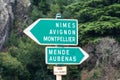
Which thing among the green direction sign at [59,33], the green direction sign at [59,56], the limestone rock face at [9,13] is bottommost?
the limestone rock face at [9,13]

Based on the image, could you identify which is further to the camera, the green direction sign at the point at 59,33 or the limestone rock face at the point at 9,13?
the limestone rock face at the point at 9,13

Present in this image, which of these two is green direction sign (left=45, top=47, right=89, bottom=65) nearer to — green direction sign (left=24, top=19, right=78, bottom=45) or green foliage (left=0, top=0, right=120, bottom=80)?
green direction sign (left=24, top=19, right=78, bottom=45)

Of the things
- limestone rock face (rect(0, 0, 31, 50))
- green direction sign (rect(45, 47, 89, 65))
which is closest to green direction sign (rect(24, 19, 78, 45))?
green direction sign (rect(45, 47, 89, 65))

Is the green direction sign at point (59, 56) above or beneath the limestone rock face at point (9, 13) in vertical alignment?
above

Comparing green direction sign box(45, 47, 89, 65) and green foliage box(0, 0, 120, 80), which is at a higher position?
green direction sign box(45, 47, 89, 65)

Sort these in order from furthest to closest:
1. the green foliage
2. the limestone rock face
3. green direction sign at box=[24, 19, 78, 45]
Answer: the limestone rock face
the green foliage
green direction sign at box=[24, 19, 78, 45]

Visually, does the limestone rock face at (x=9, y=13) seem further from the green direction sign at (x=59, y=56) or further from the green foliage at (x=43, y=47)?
the green direction sign at (x=59, y=56)

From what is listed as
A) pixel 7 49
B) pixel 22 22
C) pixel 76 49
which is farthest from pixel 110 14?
pixel 76 49

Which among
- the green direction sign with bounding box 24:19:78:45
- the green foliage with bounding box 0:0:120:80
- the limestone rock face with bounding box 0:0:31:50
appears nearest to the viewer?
the green direction sign with bounding box 24:19:78:45

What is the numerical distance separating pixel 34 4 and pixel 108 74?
16.7 metres

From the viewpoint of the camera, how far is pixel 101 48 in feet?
82.9

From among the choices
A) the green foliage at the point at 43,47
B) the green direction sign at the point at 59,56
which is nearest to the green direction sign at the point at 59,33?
the green direction sign at the point at 59,56

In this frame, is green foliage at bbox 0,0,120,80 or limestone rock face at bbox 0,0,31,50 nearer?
green foliage at bbox 0,0,120,80

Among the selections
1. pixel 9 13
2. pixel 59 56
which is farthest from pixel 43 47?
pixel 59 56
